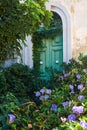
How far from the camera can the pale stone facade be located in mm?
7859

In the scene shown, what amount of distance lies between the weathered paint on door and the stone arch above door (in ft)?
0.65

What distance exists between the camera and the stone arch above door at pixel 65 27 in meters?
7.86

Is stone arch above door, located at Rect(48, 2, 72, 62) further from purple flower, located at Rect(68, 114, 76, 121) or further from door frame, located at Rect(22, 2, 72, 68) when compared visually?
purple flower, located at Rect(68, 114, 76, 121)

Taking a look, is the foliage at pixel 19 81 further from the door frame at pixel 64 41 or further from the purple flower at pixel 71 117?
the purple flower at pixel 71 117

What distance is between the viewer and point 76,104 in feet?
13.7

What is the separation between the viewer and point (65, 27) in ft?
26.0

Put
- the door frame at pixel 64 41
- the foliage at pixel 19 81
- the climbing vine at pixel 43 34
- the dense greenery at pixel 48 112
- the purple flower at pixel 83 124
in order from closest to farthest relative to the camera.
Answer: the purple flower at pixel 83 124 → the dense greenery at pixel 48 112 → the foliage at pixel 19 81 → the door frame at pixel 64 41 → the climbing vine at pixel 43 34

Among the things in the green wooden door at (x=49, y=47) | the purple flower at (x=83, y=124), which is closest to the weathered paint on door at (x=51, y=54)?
the green wooden door at (x=49, y=47)

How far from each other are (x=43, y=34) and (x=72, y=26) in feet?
2.39

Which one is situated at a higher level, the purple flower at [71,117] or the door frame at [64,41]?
the door frame at [64,41]

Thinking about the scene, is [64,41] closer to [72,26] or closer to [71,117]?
[72,26]

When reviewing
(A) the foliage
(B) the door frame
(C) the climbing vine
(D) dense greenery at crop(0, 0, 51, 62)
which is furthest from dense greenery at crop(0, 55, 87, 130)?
(C) the climbing vine

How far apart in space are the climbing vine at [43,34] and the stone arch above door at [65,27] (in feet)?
0.46

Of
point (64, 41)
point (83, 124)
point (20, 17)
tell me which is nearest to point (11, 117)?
point (83, 124)
